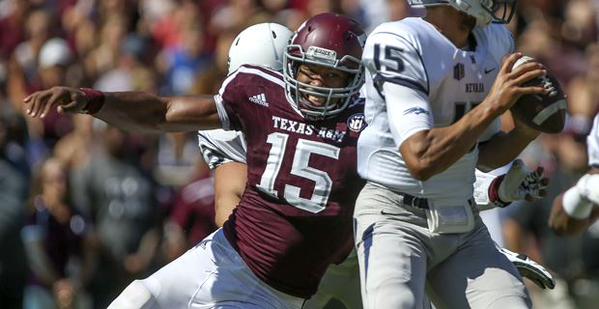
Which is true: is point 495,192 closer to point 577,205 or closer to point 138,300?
point 577,205

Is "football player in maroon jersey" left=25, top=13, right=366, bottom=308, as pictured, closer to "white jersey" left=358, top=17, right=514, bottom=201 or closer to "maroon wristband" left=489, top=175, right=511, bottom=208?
"white jersey" left=358, top=17, right=514, bottom=201

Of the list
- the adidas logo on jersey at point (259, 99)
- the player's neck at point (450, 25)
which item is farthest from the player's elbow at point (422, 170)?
the adidas logo on jersey at point (259, 99)

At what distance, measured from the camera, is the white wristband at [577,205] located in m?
6.55

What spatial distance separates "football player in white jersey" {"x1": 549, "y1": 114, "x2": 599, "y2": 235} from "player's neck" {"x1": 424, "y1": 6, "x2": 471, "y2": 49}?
1.53 meters

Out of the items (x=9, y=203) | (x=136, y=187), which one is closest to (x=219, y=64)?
(x=136, y=187)

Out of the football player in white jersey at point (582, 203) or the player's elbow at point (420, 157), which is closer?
the player's elbow at point (420, 157)

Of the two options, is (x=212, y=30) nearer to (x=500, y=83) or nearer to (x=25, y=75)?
(x=25, y=75)

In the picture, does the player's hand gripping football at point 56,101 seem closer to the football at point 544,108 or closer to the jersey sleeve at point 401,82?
the jersey sleeve at point 401,82

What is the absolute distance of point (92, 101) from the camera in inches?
215

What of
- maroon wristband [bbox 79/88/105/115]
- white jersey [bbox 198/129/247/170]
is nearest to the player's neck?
maroon wristband [bbox 79/88/105/115]

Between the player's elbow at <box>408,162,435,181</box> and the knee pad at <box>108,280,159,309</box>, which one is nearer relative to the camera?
the player's elbow at <box>408,162,435,181</box>

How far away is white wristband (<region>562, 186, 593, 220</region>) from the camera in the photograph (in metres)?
6.55

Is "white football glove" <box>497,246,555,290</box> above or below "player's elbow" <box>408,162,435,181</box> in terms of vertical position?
below

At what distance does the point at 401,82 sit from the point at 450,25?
355mm
